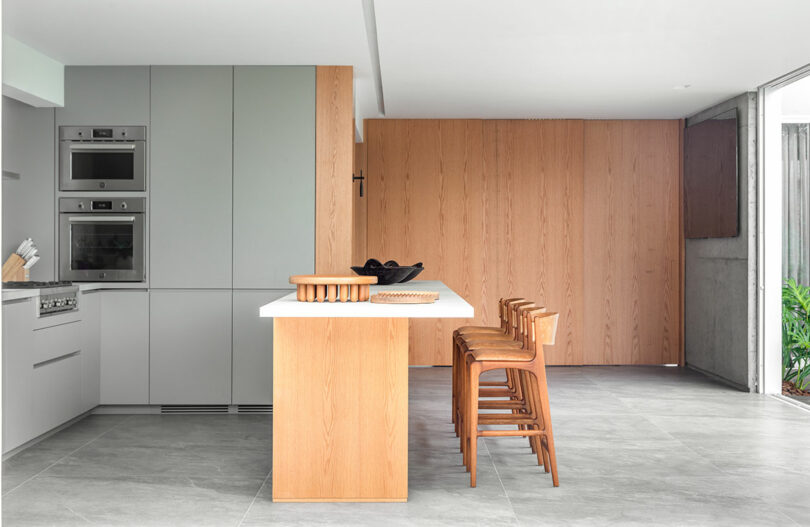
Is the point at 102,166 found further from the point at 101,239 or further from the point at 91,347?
the point at 91,347

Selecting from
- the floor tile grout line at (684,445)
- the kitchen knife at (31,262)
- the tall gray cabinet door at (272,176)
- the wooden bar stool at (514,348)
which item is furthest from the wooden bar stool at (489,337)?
the kitchen knife at (31,262)

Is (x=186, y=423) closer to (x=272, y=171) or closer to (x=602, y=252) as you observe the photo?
(x=272, y=171)

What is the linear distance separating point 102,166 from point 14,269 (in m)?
0.92

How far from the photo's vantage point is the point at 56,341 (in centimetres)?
432

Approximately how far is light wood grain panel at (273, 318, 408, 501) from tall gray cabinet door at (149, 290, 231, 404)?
2031 millimetres

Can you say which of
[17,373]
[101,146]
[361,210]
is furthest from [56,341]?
[361,210]

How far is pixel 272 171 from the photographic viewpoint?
4.99 m

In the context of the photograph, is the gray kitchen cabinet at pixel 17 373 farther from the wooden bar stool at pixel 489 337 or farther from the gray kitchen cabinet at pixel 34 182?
the wooden bar stool at pixel 489 337

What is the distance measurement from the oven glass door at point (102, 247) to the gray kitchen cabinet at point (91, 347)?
7.7 inches

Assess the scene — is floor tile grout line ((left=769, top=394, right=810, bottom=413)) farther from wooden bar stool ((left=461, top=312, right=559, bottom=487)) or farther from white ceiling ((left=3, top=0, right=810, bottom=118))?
wooden bar stool ((left=461, top=312, right=559, bottom=487))

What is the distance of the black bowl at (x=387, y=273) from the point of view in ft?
13.7

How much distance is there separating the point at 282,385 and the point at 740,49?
12.2ft

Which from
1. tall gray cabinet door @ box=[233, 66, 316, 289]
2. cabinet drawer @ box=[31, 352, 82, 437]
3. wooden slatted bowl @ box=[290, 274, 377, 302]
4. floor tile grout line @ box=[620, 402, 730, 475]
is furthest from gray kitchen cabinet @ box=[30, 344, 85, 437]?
floor tile grout line @ box=[620, 402, 730, 475]

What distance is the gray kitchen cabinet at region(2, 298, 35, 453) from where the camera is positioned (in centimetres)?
382
